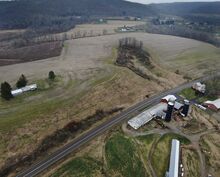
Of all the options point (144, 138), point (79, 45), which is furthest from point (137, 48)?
point (144, 138)

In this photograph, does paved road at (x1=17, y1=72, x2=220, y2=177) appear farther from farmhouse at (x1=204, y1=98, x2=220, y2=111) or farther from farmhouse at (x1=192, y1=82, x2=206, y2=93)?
farmhouse at (x1=204, y1=98, x2=220, y2=111)

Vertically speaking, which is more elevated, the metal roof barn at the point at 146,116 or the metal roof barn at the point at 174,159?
the metal roof barn at the point at 146,116

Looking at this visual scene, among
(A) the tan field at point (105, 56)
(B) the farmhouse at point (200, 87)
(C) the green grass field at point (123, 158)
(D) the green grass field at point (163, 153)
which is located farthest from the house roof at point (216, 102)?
(C) the green grass field at point (123, 158)

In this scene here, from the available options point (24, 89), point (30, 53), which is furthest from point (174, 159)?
point (30, 53)

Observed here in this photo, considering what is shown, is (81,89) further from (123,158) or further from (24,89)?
(123,158)

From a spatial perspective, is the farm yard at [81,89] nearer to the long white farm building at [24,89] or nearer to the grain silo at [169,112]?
the long white farm building at [24,89]

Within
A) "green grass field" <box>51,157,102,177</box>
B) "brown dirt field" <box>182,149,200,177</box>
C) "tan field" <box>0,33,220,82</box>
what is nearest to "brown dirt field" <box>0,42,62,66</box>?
"tan field" <box>0,33,220,82</box>

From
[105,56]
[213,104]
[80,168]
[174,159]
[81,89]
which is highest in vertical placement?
[105,56]
